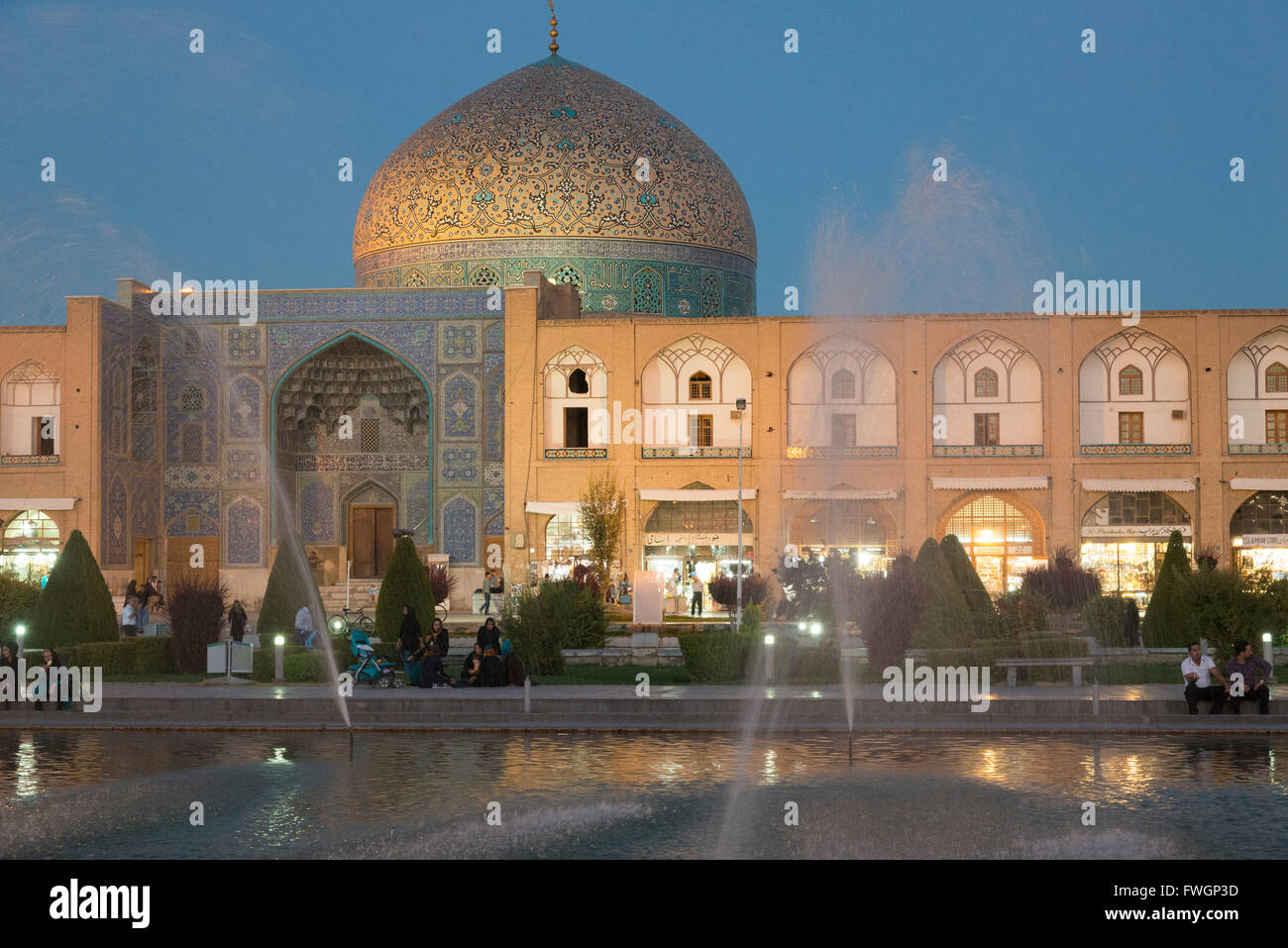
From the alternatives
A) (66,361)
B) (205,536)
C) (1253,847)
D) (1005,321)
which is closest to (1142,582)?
(1005,321)

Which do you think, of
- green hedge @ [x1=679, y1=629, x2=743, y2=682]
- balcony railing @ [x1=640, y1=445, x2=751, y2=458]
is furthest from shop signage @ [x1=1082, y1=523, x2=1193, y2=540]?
green hedge @ [x1=679, y1=629, x2=743, y2=682]

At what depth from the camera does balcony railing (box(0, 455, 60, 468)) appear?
31672 mm

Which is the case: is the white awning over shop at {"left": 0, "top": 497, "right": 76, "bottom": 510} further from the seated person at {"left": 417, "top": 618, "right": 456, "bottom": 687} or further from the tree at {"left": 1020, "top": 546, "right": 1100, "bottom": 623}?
the tree at {"left": 1020, "top": 546, "right": 1100, "bottom": 623}

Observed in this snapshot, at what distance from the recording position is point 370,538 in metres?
34.8

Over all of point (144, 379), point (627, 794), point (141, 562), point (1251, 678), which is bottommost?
point (627, 794)

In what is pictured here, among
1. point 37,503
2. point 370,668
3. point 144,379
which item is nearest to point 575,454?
point 144,379

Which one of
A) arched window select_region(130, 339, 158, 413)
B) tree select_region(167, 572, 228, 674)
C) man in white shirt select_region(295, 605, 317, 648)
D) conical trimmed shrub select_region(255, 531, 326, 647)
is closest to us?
tree select_region(167, 572, 228, 674)

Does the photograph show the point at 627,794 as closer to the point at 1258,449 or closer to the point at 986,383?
the point at 986,383

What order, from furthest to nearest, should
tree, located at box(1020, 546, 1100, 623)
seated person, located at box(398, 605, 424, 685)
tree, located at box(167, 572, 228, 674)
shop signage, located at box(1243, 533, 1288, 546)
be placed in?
shop signage, located at box(1243, 533, 1288, 546)
tree, located at box(1020, 546, 1100, 623)
tree, located at box(167, 572, 228, 674)
seated person, located at box(398, 605, 424, 685)

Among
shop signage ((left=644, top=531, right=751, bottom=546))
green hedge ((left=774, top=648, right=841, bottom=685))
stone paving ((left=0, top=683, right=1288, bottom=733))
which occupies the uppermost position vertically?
shop signage ((left=644, top=531, right=751, bottom=546))

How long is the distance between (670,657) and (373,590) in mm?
15194

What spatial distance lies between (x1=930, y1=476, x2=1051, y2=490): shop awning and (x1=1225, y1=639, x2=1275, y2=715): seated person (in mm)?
17887

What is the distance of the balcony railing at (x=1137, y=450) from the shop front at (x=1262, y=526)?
114 cm

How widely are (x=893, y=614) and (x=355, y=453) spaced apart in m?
20.8
